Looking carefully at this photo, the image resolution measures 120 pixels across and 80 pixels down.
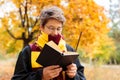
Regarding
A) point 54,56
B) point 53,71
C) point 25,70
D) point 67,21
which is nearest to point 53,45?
point 54,56

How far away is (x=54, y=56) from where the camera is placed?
10.3 feet

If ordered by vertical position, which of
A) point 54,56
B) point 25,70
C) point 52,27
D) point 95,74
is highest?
point 52,27

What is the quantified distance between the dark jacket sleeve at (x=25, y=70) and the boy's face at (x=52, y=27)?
22 cm

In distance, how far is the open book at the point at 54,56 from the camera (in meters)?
3.12

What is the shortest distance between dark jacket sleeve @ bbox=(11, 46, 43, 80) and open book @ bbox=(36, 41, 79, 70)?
0.10m

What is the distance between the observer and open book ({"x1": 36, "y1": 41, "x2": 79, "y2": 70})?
3121 millimetres

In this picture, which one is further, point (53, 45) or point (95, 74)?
point (95, 74)

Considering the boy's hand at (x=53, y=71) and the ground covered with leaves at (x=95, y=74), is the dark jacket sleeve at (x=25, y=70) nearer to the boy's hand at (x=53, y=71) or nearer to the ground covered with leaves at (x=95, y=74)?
the boy's hand at (x=53, y=71)

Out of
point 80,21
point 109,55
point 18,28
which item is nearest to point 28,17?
point 18,28

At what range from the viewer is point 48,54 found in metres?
3.18

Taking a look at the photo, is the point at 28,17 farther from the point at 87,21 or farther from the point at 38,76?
the point at 38,76

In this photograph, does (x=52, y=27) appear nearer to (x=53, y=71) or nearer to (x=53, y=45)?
(x=53, y=45)

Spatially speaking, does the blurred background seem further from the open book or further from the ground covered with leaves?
the open book

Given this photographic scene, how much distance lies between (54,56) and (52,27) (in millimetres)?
284
